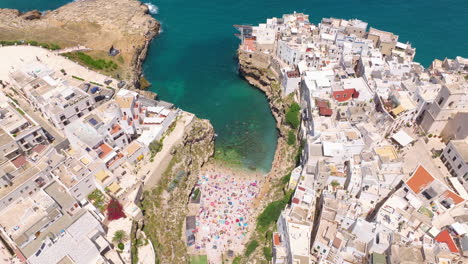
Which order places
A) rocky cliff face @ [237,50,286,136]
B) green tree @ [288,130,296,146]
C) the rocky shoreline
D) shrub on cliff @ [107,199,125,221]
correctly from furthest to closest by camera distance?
1. rocky cliff face @ [237,50,286,136]
2. green tree @ [288,130,296,146]
3. the rocky shoreline
4. shrub on cliff @ [107,199,125,221]

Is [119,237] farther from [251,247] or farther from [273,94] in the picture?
[273,94]

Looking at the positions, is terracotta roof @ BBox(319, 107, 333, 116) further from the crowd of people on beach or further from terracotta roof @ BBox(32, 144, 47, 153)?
terracotta roof @ BBox(32, 144, 47, 153)

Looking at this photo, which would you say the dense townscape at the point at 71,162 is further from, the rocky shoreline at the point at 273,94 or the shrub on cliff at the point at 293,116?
the shrub on cliff at the point at 293,116

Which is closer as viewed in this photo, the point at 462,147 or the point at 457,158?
the point at 457,158

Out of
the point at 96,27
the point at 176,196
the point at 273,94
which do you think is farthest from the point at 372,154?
the point at 96,27

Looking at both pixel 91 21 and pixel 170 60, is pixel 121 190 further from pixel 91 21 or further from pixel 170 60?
pixel 91 21

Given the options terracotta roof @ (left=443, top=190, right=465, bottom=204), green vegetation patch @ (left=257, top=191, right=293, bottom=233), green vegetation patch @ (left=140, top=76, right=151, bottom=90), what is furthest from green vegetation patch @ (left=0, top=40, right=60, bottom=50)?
terracotta roof @ (left=443, top=190, right=465, bottom=204)

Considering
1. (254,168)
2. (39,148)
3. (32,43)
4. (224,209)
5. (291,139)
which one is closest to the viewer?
(39,148)
